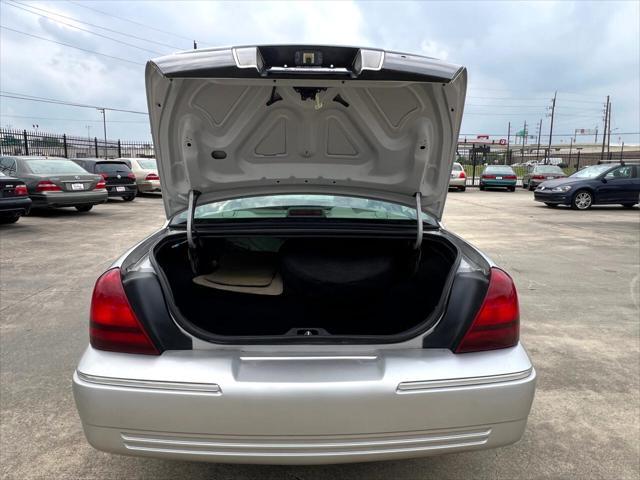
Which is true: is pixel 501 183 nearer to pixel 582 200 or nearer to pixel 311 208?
pixel 582 200

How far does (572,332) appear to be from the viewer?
161 inches

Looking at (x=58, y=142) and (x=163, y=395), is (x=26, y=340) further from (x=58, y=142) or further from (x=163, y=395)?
(x=58, y=142)

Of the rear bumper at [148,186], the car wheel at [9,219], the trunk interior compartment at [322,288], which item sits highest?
the trunk interior compartment at [322,288]

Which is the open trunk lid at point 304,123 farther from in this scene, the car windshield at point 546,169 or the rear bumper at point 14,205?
the car windshield at point 546,169

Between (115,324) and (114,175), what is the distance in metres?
14.4

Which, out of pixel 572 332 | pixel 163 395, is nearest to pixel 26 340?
pixel 163 395

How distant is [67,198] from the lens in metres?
11.0

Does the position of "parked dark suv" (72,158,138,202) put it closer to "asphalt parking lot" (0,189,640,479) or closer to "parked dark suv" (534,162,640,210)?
"asphalt parking lot" (0,189,640,479)

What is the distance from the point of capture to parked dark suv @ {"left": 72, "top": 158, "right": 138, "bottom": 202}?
585 inches

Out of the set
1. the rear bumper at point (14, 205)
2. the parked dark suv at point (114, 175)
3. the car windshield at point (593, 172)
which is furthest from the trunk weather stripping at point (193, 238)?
the car windshield at point (593, 172)

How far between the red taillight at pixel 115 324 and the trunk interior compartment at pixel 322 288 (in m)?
0.59

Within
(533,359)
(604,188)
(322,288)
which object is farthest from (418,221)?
(604,188)

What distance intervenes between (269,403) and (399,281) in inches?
54.7

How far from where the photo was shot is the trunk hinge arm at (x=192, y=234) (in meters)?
2.49
